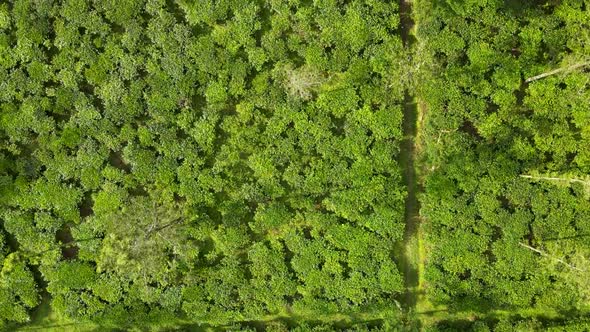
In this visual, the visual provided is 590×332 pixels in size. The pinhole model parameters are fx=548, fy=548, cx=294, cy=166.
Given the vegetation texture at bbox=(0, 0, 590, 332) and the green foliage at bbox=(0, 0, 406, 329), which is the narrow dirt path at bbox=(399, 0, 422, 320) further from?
the green foliage at bbox=(0, 0, 406, 329)

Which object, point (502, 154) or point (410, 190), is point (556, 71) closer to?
point (502, 154)

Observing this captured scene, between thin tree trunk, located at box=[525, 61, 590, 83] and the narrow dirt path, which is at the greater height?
thin tree trunk, located at box=[525, 61, 590, 83]

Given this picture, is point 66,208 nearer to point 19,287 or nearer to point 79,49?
point 19,287

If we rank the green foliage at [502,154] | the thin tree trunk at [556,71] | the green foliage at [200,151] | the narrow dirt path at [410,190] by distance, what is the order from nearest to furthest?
1. the thin tree trunk at [556,71]
2. the green foliage at [200,151]
3. the green foliage at [502,154]
4. the narrow dirt path at [410,190]

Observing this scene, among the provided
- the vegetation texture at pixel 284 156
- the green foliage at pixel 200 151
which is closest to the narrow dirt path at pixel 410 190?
the vegetation texture at pixel 284 156

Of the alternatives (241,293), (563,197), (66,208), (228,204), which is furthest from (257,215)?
(563,197)

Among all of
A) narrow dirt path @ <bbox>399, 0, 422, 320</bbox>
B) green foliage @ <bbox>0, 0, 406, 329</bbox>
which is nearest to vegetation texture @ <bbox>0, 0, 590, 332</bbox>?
green foliage @ <bbox>0, 0, 406, 329</bbox>

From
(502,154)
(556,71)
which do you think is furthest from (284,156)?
(556,71)

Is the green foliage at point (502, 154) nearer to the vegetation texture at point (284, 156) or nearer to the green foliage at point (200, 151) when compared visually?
the vegetation texture at point (284, 156)
